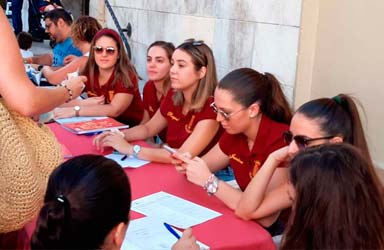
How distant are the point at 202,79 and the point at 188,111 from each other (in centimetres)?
22

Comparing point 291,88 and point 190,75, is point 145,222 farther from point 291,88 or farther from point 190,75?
point 291,88

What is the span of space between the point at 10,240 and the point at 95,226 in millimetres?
765

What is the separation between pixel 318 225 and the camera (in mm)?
1698

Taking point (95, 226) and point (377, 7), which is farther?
point (377, 7)

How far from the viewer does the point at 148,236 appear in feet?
7.37

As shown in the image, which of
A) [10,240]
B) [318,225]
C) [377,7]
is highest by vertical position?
[377,7]

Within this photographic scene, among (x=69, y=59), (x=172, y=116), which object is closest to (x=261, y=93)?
(x=172, y=116)

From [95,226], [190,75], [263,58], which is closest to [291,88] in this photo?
[263,58]

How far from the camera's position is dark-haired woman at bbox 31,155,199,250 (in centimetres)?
158

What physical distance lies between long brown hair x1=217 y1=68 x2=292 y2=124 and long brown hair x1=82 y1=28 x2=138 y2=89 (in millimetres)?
1815

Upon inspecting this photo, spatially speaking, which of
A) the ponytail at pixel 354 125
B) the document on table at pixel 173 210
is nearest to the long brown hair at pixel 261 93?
the ponytail at pixel 354 125

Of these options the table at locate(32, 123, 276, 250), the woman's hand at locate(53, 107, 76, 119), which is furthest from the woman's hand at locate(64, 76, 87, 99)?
the woman's hand at locate(53, 107, 76, 119)

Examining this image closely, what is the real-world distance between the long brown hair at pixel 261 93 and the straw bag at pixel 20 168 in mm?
1101

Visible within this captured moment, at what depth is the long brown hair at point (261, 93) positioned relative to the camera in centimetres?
290
